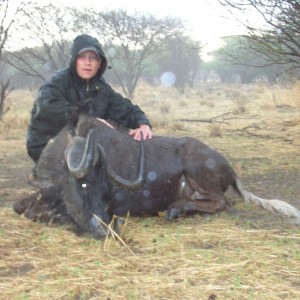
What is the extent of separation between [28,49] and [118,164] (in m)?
11.7

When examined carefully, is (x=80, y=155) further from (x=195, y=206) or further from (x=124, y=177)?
(x=195, y=206)

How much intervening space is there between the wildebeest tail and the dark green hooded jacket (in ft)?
3.90

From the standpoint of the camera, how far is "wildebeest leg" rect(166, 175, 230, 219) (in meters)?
4.55

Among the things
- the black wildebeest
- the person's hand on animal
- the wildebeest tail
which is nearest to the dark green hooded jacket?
the person's hand on animal

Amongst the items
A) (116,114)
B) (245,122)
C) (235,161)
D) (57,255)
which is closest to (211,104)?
(245,122)

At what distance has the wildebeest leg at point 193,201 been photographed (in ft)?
14.9

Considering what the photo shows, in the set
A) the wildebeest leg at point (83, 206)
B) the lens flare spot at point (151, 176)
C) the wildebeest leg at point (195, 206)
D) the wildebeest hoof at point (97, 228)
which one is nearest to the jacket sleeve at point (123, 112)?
the lens flare spot at point (151, 176)

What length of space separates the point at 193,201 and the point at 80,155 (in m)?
1.32

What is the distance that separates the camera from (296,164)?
271 inches

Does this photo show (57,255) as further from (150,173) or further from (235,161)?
(235,161)

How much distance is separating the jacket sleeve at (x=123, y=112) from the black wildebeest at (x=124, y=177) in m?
0.35

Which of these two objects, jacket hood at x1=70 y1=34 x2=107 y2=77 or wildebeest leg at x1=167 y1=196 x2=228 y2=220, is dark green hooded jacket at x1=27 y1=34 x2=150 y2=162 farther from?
wildebeest leg at x1=167 y1=196 x2=228 y2=220

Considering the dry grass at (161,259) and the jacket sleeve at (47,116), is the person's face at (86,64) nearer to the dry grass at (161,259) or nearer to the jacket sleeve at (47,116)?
the jacket sleeve at (47,116)

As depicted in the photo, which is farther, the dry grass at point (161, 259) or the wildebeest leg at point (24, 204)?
the wildebeest leg at point (24, 204)
